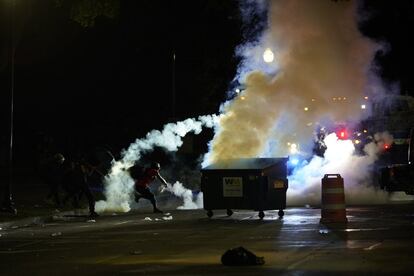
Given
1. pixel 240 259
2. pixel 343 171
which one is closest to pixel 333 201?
pixel 240 259

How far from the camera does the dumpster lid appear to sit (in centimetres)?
1961

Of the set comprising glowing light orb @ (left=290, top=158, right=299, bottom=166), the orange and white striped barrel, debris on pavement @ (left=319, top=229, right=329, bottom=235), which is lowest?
debris on pavement @ (left=319, top=229, right=329, bottom=235)

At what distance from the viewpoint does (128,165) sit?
2659 centimetres

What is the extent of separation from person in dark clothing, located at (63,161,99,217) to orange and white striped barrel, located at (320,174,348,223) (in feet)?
23.2

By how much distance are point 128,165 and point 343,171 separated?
8566 millimetres

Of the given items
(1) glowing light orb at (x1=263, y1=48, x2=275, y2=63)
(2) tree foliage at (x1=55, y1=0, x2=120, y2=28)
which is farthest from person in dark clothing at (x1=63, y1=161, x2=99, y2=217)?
(1) glowing light orb at (x1=263, y1=48, x2=275, y2=63)

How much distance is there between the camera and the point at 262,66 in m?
25.8

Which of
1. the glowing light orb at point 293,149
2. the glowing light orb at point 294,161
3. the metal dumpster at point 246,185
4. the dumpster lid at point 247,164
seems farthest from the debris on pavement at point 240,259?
the glowing light orb at point 294,161

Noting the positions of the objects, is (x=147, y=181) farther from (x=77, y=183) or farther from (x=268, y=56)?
(x=268, y=56)

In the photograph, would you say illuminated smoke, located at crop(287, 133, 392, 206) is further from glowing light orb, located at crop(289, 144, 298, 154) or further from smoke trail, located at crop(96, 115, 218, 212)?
smoke trail, located at crop(96, 115, 218, 212)

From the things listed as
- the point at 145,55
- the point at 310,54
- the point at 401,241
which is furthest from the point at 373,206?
the point at 145,55

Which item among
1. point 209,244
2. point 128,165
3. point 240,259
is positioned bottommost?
point 240,259

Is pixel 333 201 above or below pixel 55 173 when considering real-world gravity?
below

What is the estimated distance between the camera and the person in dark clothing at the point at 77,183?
21977 mm
